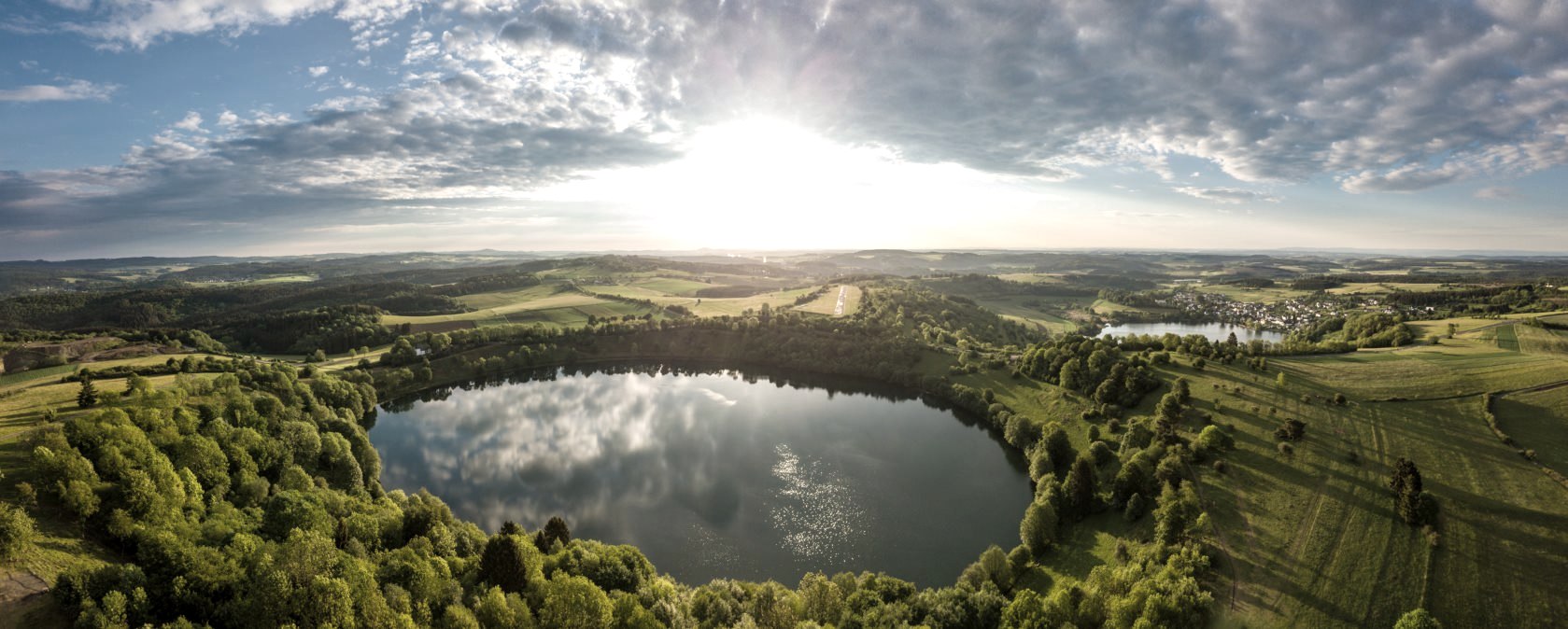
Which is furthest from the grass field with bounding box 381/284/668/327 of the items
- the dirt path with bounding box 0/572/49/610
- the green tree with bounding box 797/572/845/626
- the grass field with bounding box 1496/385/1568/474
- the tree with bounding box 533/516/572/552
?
the grass field with bounding box 1496/385/1568/474

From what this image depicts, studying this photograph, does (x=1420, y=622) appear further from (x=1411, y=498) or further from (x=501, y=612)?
(x=501, y=612)

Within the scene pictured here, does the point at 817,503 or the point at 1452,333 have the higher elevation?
the point at 1452,333

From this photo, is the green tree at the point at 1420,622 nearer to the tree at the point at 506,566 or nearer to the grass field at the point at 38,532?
the tree at the point at 506,566

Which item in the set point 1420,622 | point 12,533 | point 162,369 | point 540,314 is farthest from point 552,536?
point 540,314

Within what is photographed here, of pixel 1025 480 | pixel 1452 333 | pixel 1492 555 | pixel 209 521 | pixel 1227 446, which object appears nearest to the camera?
pixel 209 521

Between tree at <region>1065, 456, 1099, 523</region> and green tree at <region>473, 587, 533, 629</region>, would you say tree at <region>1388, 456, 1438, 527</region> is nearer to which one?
tree at <region>1065, 456, 1099, 523</region>

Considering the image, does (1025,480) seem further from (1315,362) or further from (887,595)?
(1315,362)

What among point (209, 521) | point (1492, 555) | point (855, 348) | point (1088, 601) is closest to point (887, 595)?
point (1088, 601)
